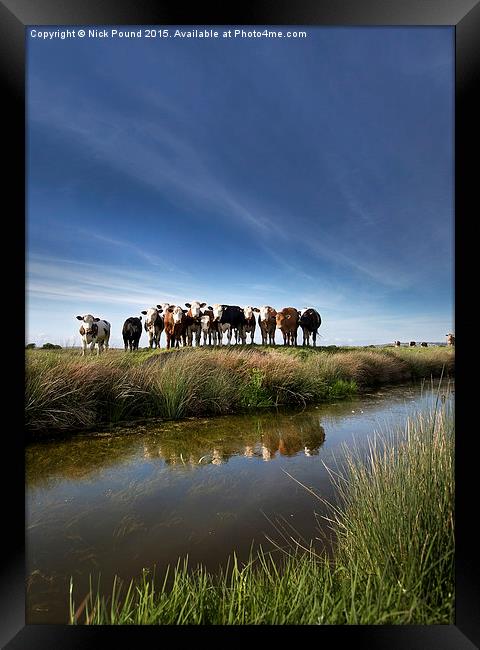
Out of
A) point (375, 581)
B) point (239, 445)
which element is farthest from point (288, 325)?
point (375, 581)

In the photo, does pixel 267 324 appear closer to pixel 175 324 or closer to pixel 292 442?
pixel 175 324

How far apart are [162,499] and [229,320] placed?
10685 mm

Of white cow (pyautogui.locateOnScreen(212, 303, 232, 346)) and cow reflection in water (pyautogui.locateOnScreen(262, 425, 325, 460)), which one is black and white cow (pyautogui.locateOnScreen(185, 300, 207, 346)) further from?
cow reflection in water (pyautogui.locateOnScreen(262, 425, 325, 460))

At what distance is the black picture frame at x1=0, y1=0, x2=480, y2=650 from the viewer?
46.4 inches

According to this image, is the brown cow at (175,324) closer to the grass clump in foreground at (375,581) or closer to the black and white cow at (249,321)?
the black and white cow at (249,321)

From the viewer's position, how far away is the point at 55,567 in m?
1.84

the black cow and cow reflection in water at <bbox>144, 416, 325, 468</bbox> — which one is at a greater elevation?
the black cow

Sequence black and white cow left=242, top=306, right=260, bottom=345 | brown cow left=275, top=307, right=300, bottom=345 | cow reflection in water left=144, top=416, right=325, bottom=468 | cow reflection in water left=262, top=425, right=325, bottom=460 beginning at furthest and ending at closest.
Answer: black and white cow left=242, top=306, right=260, bottom=345 → brown cow left=275, top=307, right=300, bottom=345 → cow reflection in water left=262, top=425, right=325, bottom=460 → cow reflection in water left=144, top=416, right=325, bottom=468

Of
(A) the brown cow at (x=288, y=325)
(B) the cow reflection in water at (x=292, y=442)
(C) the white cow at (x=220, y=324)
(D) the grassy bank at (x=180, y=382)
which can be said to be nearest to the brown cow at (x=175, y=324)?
(C) the white cow at (x=220, y=324)

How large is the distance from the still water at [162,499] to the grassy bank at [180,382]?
0.56 m

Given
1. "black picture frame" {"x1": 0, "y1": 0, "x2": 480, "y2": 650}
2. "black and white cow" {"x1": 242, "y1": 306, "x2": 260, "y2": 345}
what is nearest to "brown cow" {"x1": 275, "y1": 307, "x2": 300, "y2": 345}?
"black and white cow" {"x1": 242, "y1": 306, "x2": 260, "y2": 345}

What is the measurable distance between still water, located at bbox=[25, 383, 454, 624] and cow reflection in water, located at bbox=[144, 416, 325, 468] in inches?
0.6
